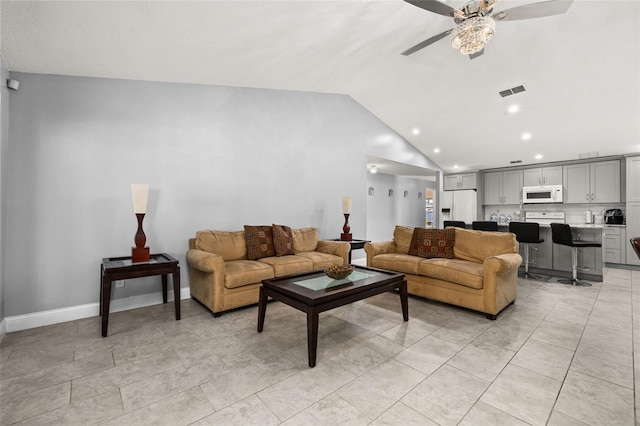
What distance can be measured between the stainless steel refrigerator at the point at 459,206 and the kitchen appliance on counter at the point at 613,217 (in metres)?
2.49

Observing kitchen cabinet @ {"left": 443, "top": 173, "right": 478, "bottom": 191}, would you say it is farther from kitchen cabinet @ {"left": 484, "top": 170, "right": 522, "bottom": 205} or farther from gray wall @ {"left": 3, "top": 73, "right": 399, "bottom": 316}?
gray wall @ {"left": 3, "top": 73, "right": 399, "bottom": 316}

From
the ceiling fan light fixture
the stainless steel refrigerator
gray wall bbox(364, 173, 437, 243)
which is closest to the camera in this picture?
the ceiling fan light fixture

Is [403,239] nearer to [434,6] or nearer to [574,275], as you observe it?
[574,275]

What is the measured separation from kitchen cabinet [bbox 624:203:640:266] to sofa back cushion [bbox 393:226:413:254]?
4.76 m

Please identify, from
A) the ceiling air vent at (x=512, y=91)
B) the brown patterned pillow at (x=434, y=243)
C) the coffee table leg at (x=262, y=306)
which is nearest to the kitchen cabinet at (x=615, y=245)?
the ceiling air vent at (x=512, y=91)

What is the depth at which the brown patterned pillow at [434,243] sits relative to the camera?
3.65m

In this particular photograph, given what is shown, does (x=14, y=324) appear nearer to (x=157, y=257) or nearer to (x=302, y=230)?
(x=157, y=257)

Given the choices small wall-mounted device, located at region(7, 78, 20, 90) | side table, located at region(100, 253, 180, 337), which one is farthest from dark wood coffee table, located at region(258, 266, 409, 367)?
small wall-mounted device, located at region(7, 78, 20, 90)

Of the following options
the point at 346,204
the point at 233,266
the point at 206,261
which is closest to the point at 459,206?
the point at 346,204

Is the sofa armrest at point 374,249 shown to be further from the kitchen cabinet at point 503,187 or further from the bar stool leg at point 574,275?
the kitchen cabinet at point 503,187

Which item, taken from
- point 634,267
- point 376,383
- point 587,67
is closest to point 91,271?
point 376,383

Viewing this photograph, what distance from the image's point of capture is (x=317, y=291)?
2.29 metres

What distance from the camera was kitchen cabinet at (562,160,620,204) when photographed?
588 cm

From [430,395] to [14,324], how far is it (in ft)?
11.7
